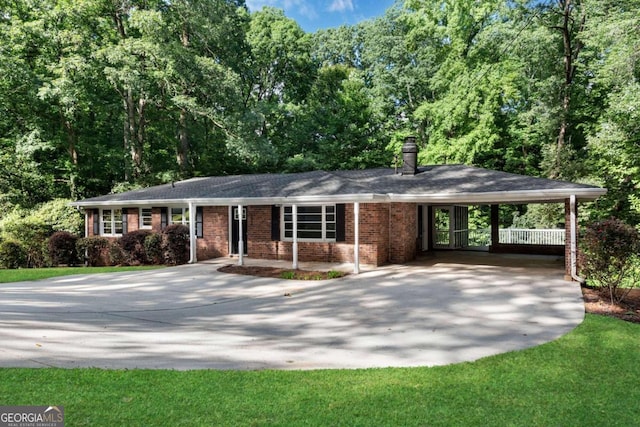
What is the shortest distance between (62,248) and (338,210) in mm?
11404

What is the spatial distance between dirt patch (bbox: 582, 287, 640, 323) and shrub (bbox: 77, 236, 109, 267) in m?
16.2

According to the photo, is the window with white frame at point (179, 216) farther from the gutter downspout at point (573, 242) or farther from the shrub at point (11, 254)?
the gutter downspout at point (573, 242)

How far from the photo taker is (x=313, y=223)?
14.1 meters

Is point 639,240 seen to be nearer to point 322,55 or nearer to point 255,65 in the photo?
point 255,65

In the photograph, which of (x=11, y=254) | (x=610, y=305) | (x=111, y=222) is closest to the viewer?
(x=610, y=305)

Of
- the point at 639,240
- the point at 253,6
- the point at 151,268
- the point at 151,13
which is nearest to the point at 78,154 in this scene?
Answer: the point at 151,13

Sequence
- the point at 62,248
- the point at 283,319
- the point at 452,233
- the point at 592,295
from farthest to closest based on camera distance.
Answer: the point at 452,233, the point at 62,248, the point at 592,295, the point at 283,319

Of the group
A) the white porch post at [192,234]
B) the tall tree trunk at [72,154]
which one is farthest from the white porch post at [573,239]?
the tall tree trunk at [72,154]

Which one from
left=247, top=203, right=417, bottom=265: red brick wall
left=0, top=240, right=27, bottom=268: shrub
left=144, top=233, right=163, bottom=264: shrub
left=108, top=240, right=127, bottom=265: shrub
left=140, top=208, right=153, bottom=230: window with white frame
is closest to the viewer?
left=247, top=203, right=417, bottom=265: red brick wall

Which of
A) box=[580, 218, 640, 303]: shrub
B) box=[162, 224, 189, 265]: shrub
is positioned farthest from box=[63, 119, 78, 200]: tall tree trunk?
box=[580, 218, 640, 303]: shrub

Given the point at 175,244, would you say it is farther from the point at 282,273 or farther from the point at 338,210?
the point at 338,210

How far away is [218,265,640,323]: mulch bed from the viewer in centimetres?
721

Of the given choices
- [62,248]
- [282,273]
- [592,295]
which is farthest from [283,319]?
[62,248]

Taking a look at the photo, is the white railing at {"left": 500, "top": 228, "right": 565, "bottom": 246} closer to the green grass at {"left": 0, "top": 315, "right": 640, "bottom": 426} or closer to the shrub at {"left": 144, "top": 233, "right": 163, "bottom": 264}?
the shrub at {"left": 144, "top": 233, "right": 163, "bottom": 264}
